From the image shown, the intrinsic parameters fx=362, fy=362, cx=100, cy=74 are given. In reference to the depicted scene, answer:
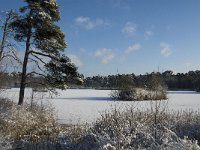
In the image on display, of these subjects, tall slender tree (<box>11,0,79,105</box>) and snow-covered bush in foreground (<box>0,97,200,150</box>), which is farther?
tall slender tree (<box>11,0,79,105</box>)

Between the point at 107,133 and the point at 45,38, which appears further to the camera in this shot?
the point at 45,38

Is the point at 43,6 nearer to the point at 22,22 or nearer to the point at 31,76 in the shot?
the point at 22,22

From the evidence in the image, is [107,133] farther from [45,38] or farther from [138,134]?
[45,38]

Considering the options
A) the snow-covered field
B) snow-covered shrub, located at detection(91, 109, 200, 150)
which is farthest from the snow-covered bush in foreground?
the snow-covered field

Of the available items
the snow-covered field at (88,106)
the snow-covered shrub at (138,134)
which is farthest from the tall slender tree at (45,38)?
the snow-covered shrub at (138,134)

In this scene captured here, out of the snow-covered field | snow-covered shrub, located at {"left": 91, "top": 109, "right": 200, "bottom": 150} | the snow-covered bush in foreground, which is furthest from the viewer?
the snow-covered field

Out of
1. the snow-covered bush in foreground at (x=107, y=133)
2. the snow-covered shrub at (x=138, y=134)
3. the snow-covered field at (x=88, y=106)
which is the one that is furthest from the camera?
the snow-covered field at (x=88, y=106)

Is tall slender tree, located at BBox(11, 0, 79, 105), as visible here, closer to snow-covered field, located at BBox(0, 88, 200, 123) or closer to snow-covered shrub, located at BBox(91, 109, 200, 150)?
snow-covered field, located at BBox(0, 88, 200, 123)

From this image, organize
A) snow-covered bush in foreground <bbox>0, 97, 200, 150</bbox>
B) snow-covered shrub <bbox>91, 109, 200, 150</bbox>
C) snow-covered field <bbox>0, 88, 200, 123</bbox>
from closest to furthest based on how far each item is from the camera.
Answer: snow-covered shrub <bbox>91, 109, 200, 150</bbox>, snow-covered bush in foreground <bbox>0, 97, 200, 150</bbox>, snow-covered field <bbox>0, 88, 200, 123</bbox>

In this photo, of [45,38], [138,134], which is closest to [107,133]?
[138,134]

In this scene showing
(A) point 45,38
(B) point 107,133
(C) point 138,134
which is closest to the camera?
(C) point 138,134

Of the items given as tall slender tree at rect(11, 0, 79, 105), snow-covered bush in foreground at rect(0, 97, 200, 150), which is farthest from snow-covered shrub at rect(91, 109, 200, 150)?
tall slender tree at rect(11, 0, 79, 105)

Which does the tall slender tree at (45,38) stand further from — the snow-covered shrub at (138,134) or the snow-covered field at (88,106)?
the snow-covered shrub at (138,134)

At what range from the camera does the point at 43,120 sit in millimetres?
13898
